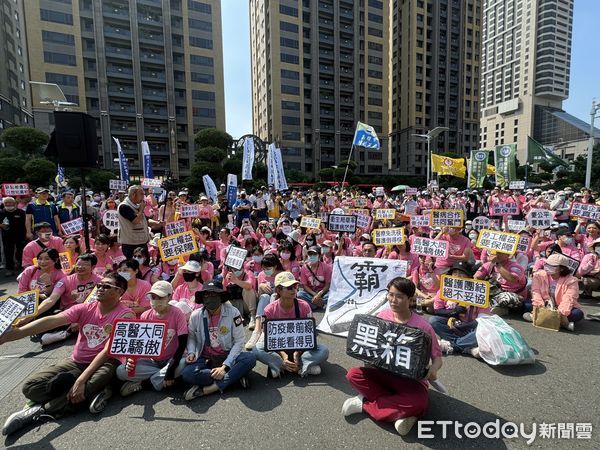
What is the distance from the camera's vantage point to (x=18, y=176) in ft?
81.8

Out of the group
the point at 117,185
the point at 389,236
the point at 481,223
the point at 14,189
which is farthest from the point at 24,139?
the point at 481,223

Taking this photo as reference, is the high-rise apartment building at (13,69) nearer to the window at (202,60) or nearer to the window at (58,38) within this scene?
the window at (58,38)

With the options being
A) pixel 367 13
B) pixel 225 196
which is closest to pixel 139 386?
pixel 225 196

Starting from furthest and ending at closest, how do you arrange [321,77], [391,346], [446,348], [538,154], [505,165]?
1. [321,77]
2. [505,165]
3. [538,154]
4. [446,348]
5. [391,346]

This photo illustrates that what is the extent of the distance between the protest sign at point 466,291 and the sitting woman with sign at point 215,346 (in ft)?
9.20

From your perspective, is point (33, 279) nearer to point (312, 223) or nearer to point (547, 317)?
point (312, 223)

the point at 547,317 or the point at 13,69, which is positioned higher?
the point at 13,69

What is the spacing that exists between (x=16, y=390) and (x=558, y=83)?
137 meters

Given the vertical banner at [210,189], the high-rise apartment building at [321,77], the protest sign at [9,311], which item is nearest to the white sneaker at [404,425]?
the protest sign at [9,311]

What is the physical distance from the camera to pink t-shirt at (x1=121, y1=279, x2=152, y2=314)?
4910 millimetres

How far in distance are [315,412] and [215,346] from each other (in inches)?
52.9

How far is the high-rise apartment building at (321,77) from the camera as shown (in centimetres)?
5750

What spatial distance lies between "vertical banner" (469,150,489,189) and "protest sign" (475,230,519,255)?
588 inches

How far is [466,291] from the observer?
181 inches
